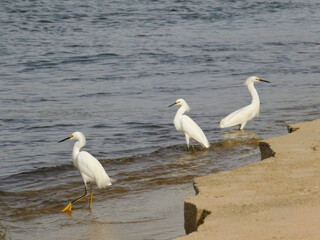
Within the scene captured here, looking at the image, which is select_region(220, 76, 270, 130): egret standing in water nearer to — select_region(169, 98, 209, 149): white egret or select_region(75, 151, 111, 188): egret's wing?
select_region(169, 98, 209, 149): white egret

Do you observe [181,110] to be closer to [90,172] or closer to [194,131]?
[194,131]

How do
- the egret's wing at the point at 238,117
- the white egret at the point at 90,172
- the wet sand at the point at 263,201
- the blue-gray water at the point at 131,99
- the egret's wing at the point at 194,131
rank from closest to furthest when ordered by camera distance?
the wet sand at the point at 263,201
the blue-gray water at the point at 131,99
the white egret at the point at 90,172
the egret's wing at the point at 194,131
the egret's wing at the point at 238,117

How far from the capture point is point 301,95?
12688 millimetres

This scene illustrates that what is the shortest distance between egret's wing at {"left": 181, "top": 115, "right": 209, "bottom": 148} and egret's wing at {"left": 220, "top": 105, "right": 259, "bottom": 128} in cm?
82

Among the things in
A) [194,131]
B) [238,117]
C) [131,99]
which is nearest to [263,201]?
[194,131]

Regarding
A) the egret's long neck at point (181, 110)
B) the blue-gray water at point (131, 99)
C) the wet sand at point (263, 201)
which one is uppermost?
the wet sand at point (263, 201)

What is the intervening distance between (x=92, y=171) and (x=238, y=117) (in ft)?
12.7

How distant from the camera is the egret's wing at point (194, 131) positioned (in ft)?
30.5

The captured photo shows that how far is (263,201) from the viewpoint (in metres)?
4.86

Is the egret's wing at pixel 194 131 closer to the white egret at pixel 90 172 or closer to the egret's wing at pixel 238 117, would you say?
the egret's wing at pixel 238 117

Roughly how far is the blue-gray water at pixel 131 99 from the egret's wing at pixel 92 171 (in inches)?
8.6

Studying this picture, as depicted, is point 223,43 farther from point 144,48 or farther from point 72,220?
point 72,220

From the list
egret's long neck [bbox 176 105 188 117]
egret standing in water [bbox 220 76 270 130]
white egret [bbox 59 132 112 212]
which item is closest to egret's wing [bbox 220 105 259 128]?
egret standing in water [bbox 220 76 270 130]

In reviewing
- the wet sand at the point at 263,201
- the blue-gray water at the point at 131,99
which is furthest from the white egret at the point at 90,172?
the wet sand at the point at 263,201
